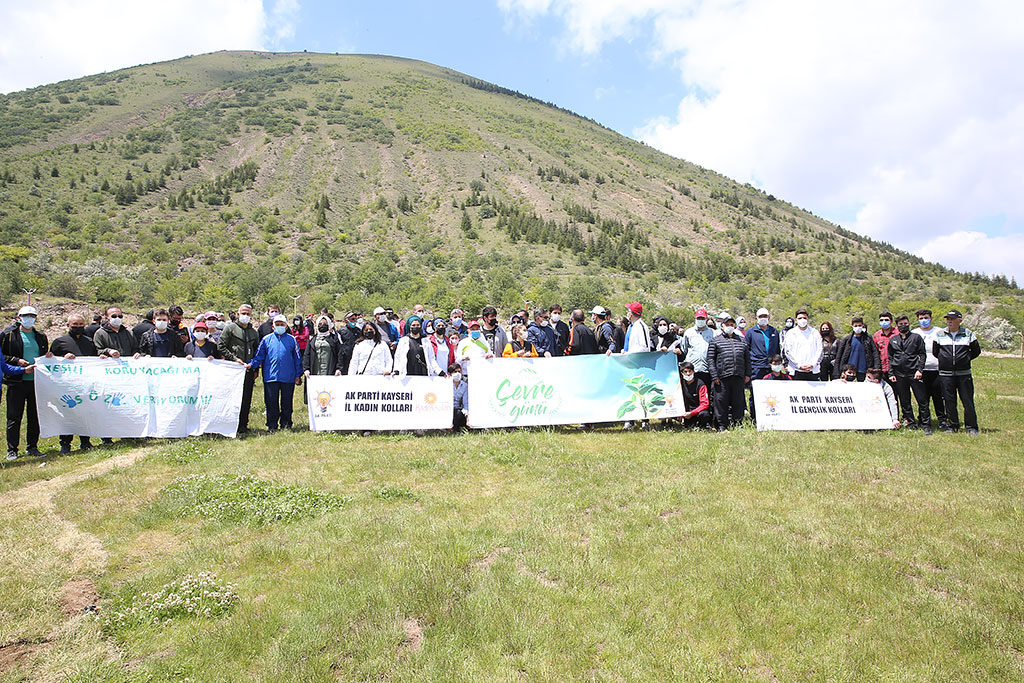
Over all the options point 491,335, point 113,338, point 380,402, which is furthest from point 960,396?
point 113,338

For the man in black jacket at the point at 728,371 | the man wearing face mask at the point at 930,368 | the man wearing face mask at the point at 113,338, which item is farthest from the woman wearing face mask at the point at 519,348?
the man wearing face mask at the point at 930,368

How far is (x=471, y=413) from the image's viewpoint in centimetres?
973

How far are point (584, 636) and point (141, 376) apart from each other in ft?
28.8

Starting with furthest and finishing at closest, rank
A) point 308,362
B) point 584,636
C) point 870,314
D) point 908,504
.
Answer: point 870,314, point 308,362, point 908,504, point 584,636

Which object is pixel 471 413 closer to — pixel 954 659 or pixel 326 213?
pixel 954 659

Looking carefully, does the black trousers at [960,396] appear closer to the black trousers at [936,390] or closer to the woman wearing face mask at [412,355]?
the black trousers at [936,390]

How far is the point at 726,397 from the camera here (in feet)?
32.9

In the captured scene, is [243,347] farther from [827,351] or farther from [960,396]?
[960,396]

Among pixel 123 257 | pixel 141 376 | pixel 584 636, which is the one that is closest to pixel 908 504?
pixel 584 636

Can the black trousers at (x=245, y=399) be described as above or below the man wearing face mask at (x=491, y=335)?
below

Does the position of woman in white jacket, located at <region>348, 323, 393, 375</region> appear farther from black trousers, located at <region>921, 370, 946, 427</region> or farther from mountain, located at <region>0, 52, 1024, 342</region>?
mountain, located at <region>0, 52, 1024, 342</region>

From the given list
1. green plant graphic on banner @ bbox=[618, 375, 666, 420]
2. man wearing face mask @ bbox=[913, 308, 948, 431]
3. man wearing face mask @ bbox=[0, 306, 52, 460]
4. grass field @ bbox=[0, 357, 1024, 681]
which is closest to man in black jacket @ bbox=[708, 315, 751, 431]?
green plant graphic on banner @ bbox=[618, 375, 666, 420]

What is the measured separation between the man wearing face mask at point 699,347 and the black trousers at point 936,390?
382cm

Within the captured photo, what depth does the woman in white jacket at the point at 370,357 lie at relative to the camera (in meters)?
10.2
